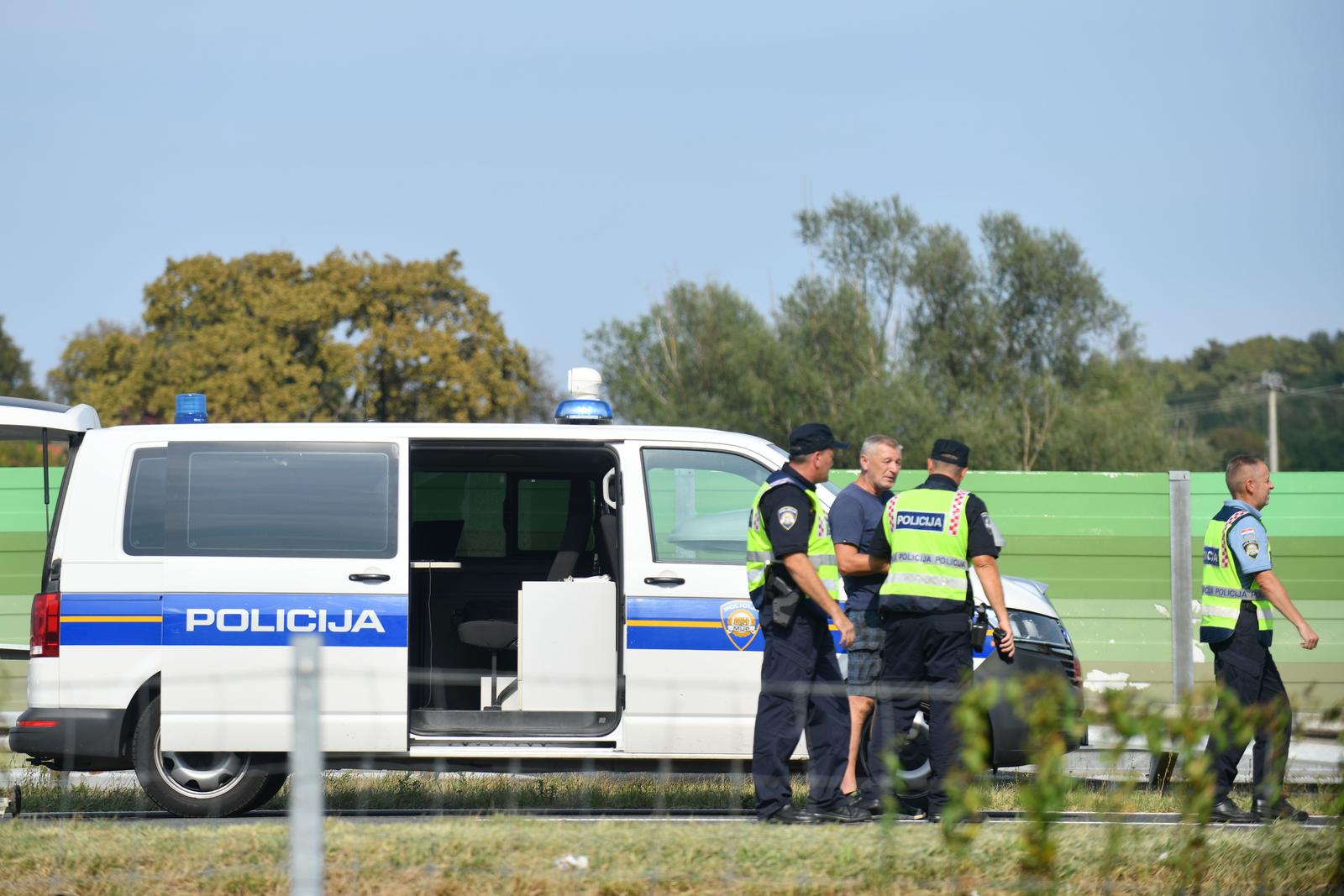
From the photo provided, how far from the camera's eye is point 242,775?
7547 millimetres

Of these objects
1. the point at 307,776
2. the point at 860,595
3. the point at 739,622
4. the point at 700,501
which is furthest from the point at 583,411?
the point at 307,776

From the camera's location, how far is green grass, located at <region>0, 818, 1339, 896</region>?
17.1 feet

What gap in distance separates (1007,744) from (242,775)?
3.78m

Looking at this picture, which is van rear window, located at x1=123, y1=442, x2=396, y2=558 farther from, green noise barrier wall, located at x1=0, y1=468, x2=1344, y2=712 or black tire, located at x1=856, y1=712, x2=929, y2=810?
green noise barrier wall, located at x1=0, y1=468, x2=1344, y2=712

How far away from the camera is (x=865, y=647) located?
24.4 feet

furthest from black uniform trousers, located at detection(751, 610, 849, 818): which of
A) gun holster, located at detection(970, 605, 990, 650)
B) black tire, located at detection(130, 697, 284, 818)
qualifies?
black tire, located at detection(130, 697, 284, 818)

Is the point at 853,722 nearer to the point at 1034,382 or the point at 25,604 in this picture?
the point at 25,604

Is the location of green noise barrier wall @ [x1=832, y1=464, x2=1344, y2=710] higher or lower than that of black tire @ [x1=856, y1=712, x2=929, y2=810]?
higher

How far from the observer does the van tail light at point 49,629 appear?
7.37 m

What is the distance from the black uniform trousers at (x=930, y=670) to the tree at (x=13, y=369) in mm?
76996

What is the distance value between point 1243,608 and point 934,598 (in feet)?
5.69

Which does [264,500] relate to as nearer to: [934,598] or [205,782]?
[205,782]

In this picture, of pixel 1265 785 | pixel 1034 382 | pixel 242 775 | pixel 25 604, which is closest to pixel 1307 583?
pixel 1265 785

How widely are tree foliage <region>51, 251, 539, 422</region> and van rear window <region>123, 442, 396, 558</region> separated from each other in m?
41.0
